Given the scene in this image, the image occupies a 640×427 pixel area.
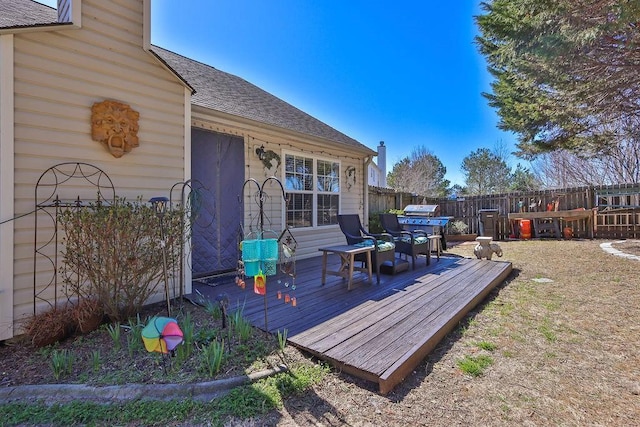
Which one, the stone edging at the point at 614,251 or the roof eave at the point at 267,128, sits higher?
the roof eave at the point at 267,128

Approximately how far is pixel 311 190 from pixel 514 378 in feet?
16.5

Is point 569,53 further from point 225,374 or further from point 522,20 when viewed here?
point 225,374

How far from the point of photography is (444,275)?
5152 mm

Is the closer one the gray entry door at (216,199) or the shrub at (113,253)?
the shrub at (113,253)

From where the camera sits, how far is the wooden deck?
2.47 m

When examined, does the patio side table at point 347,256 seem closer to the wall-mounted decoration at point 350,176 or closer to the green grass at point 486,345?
the green grass at point 486,345

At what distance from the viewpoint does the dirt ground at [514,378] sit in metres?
1.96

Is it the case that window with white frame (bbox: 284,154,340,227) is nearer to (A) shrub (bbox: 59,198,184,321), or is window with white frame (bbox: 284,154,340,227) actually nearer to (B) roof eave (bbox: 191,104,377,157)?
(B) roof eave (bbox: 191,104,377,157)

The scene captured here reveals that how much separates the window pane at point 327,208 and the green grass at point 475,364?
462 centimetres

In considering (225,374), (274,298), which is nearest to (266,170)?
(274,298)

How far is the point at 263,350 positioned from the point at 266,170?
149 inches

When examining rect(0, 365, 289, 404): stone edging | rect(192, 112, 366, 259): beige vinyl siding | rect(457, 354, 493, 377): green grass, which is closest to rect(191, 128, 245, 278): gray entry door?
rect(192, 112, 366, 259): beige vinyl siding

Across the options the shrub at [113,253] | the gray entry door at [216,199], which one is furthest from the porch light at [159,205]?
the gray entry door at [216,199]

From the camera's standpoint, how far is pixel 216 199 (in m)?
Result: 4.98
